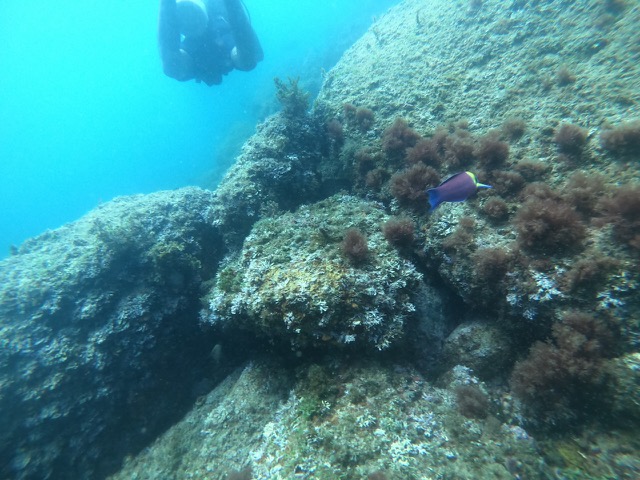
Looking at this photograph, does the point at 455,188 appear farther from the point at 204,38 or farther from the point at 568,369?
the point at 204,38

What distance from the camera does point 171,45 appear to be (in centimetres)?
1171

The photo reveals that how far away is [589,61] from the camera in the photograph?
567 centimetres

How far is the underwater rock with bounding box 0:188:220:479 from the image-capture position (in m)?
5.68

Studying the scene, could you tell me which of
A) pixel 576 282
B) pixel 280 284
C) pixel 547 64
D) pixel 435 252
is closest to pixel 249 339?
pixel 280 284

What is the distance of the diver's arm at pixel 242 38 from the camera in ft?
38.8

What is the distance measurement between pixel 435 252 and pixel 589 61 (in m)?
5.04

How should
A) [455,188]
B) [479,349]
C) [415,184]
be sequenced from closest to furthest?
[455,188]
[479,349]
[415,184]

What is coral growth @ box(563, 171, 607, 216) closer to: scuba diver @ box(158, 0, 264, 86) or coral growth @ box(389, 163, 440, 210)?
coral growth @ box(389, 163, 440, 210)

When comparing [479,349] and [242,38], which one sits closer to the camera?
[479,349]

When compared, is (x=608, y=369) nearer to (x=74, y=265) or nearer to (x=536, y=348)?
(x=536, y=348)

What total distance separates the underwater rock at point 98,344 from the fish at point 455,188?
5.76m

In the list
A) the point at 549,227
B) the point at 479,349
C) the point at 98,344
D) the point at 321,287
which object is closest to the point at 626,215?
the point at 549,227

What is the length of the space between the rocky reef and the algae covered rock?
0.11 ft

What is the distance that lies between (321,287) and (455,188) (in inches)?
87.5
